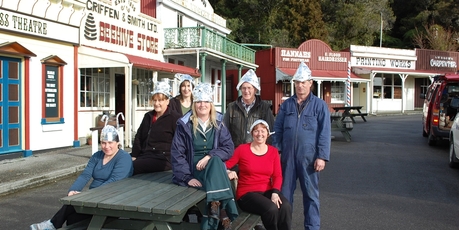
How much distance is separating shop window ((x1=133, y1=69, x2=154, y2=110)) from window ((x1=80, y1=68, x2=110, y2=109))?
173cm

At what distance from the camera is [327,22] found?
43.5 metres

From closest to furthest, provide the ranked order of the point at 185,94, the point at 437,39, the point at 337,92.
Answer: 1. the point at 185,94
2. the point at 337,92
3. the point at 437,39

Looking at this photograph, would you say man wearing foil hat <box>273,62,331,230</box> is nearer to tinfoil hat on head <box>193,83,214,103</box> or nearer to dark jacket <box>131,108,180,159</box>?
tinfoil hat on head <box>193,83,214,103</box>

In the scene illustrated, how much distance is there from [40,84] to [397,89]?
30.5 m

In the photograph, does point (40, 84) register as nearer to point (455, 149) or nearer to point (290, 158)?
point (290, 158)

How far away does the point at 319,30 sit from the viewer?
38.6 metres

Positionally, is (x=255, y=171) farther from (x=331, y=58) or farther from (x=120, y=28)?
(x=331, y=58)

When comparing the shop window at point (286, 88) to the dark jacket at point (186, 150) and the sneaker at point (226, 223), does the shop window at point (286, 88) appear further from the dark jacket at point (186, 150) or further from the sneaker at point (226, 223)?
the sneaker at point (226, 223)

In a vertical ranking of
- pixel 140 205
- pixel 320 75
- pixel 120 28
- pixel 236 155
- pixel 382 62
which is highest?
pixel 382 62

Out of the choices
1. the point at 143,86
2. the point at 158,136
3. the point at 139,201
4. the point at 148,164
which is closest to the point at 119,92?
the point at 143,86

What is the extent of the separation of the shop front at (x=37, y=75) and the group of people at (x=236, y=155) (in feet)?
21.6

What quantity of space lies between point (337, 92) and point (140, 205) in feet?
100

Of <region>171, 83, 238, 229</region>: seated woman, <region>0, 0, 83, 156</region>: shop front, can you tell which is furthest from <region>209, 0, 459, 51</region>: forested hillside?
<region>171, 83, 238, 229</region>: seated woman

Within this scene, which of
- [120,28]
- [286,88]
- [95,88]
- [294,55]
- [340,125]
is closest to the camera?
[95,88]
